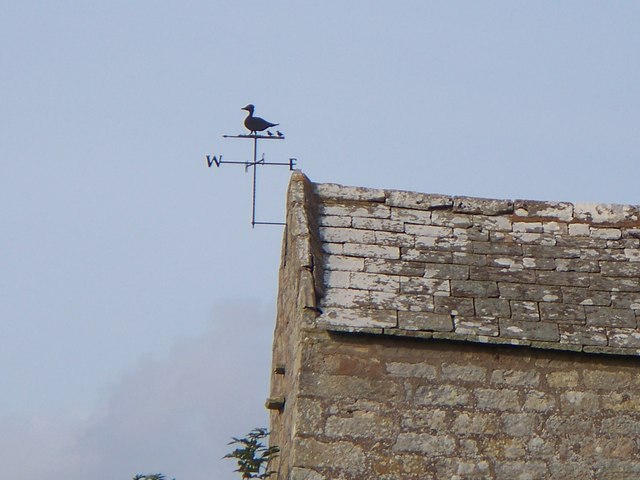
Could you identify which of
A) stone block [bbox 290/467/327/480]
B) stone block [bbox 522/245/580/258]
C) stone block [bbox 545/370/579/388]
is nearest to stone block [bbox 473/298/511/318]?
stone block [bbox 545/370/579/388]

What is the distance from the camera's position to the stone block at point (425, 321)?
8.31 metres

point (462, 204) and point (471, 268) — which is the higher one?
point (462, 204)

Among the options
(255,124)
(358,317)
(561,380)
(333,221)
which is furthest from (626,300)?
(255,124)

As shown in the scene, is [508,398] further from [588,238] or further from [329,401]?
[588,238]

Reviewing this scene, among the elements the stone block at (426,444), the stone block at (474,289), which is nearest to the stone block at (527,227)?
the stone block at (474,289)

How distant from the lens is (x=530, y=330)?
843 centimetres

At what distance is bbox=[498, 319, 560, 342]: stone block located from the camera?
8359 mm

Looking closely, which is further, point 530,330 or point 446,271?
point 446,271

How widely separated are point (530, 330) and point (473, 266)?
79cm

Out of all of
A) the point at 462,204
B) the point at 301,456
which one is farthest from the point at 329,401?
the point at 462,204

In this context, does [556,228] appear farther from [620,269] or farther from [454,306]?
[454,306]

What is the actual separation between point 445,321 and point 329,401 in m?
1.04

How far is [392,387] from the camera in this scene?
8.16 metres

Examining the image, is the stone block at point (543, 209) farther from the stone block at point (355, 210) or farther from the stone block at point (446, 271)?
the stone block at point (355, 210)
